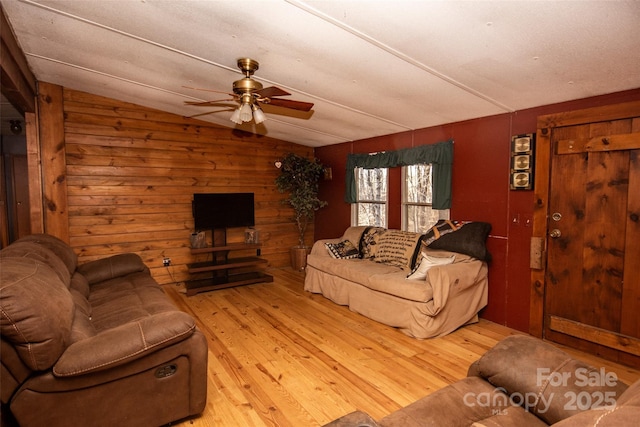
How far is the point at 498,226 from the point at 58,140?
5.16 meters

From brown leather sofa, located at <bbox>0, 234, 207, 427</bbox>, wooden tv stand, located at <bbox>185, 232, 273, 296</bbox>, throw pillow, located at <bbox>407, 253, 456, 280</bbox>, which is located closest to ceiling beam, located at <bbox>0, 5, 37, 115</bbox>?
brown leather sofa, located at <bbox>0, 234, 207, 427</bbox>

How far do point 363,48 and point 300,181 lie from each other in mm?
3431

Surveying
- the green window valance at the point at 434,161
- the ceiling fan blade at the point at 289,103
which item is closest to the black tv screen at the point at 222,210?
the green window valance at the point at 434,161

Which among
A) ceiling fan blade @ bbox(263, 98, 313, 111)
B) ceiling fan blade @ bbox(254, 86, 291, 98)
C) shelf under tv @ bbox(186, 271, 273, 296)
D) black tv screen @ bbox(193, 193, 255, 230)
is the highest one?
ceiling fan blade @ bbox(254, 86, 291, 98)

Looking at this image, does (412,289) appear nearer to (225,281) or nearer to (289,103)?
(289,103)

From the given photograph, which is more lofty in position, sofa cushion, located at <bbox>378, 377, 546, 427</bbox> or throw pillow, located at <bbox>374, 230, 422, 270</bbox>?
throw pillow, located at <bbox>374, 230, 422, 270</bbox>

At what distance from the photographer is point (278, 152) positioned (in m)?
5.89

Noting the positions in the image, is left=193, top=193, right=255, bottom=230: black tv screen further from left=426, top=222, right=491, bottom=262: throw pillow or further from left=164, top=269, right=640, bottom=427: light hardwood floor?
left=426, top=222, right=491, bottom=262: throw pillow

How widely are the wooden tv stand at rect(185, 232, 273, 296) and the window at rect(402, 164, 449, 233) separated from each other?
2.20 m

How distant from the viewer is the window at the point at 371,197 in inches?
197

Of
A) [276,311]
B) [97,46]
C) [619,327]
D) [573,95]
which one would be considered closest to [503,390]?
[619,327]

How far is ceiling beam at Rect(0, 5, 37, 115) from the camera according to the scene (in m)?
2.57

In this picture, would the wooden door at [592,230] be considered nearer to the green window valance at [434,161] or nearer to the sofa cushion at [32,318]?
the green window valance at [434,161]

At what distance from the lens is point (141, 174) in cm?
477
